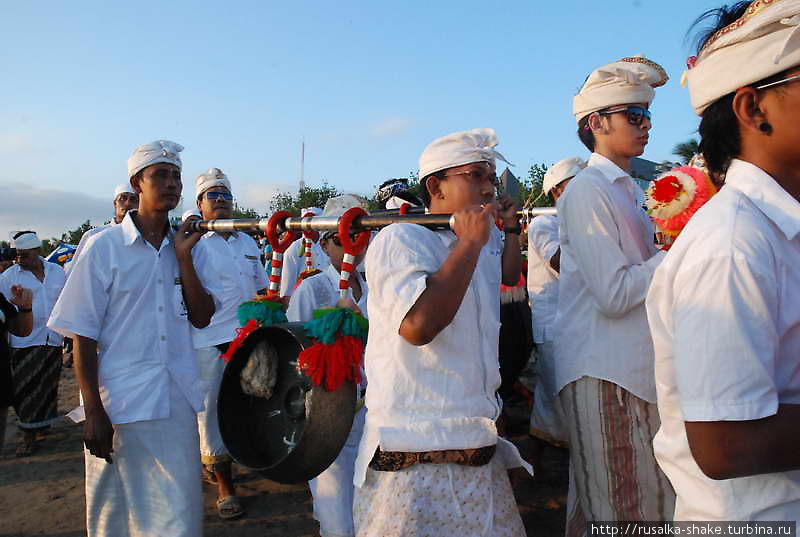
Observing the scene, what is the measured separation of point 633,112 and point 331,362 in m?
1.74

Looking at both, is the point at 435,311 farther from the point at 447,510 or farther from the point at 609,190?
the point at 609,190

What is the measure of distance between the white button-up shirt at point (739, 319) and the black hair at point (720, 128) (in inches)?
2.9

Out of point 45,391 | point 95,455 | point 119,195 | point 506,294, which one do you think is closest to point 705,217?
point 95,455

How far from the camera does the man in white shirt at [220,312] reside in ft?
16.0

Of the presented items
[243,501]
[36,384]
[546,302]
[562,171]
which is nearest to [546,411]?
[546,302]

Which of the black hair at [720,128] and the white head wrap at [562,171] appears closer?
the black hair at [720,128]

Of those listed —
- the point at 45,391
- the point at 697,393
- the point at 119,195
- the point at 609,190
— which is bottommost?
the point at 45,391

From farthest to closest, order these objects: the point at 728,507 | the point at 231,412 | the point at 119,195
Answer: the point at 119,195
the point at 231,412
the point at 728,507

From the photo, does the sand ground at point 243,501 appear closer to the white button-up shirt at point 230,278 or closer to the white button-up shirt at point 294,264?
the white button-up shirt at point 230,278

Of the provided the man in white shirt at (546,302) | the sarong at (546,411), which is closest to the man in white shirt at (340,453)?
the man in white shirt at (546,302)

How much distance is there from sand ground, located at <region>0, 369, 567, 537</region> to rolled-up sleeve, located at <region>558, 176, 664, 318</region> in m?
2.53

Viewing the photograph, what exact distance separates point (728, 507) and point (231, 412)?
6.81 ft

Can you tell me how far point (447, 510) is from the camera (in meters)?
2.04

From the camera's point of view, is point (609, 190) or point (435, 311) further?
point (609, 190)
